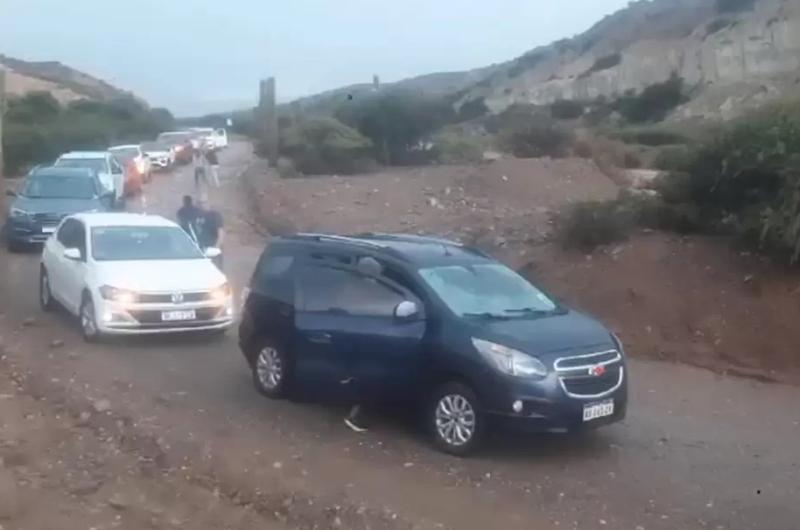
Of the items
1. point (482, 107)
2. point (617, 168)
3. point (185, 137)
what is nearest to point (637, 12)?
point (482, 107)

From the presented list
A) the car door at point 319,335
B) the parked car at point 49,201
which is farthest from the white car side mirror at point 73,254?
the parked car at point 49,201

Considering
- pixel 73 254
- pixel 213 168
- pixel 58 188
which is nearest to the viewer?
pixel 73 254

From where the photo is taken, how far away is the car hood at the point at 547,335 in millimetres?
10555

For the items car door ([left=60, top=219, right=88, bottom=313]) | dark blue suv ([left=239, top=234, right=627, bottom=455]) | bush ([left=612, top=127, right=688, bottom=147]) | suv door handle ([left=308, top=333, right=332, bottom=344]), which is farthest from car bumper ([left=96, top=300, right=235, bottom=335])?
bush ([left=612, top=127, right=688, bottom=147])

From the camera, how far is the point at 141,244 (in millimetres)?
17109

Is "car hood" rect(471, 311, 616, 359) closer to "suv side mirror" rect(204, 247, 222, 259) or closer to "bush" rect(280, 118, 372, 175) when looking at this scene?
"suv side mirror" rect(204, 247, 222, 259)

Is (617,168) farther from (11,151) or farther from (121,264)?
(11,151)

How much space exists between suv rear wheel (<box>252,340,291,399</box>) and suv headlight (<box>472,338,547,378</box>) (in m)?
2.61

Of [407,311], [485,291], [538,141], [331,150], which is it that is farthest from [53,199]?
[538,141]

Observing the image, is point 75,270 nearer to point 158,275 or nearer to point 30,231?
point 158,275

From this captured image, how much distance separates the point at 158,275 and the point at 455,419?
6.45 meters

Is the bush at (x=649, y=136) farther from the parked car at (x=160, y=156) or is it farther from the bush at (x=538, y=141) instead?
the parked car at (x=160, y=156)

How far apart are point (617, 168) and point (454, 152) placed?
8.37m

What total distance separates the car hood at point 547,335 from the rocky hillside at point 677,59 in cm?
3427
